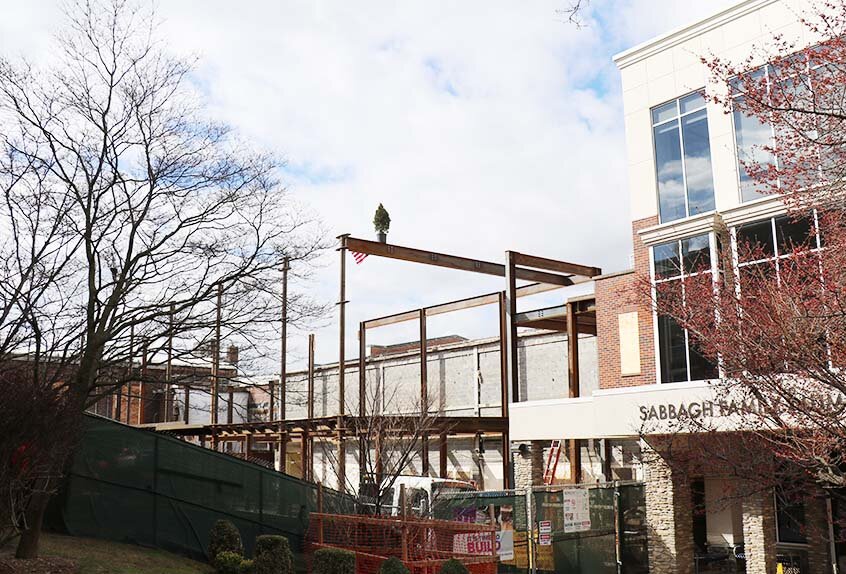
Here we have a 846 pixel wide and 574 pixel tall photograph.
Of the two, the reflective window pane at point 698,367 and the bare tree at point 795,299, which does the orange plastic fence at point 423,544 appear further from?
the reflective window pane at point 698,367

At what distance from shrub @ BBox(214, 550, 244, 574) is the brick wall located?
11.5 m

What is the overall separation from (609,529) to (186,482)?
10011 millimetres

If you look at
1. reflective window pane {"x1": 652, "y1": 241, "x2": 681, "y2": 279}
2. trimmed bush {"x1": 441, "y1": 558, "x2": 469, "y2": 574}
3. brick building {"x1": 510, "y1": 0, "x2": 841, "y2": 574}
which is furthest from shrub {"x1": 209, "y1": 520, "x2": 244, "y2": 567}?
reflective window pane {"x1": 652, "y1": 241, "x2": 681, "y2": 279}

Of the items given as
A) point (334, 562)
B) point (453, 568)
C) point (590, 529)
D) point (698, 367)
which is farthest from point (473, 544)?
point (698, 367)

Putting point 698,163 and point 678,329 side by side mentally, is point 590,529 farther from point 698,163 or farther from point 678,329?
point 698,163

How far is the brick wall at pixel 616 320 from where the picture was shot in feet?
74.1

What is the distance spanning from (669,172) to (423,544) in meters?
12.3

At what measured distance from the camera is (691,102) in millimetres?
22125

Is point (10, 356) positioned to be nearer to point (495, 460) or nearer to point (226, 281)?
point (226, 281)

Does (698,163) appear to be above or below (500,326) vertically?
above

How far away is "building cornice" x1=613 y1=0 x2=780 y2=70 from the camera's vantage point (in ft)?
67.9

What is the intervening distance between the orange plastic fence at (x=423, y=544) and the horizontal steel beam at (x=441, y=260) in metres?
11.3

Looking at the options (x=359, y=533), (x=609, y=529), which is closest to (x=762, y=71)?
(x=609, y=529)

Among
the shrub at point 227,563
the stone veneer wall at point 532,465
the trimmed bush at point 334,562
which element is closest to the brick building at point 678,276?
the stone veneer wall at point 532,465
